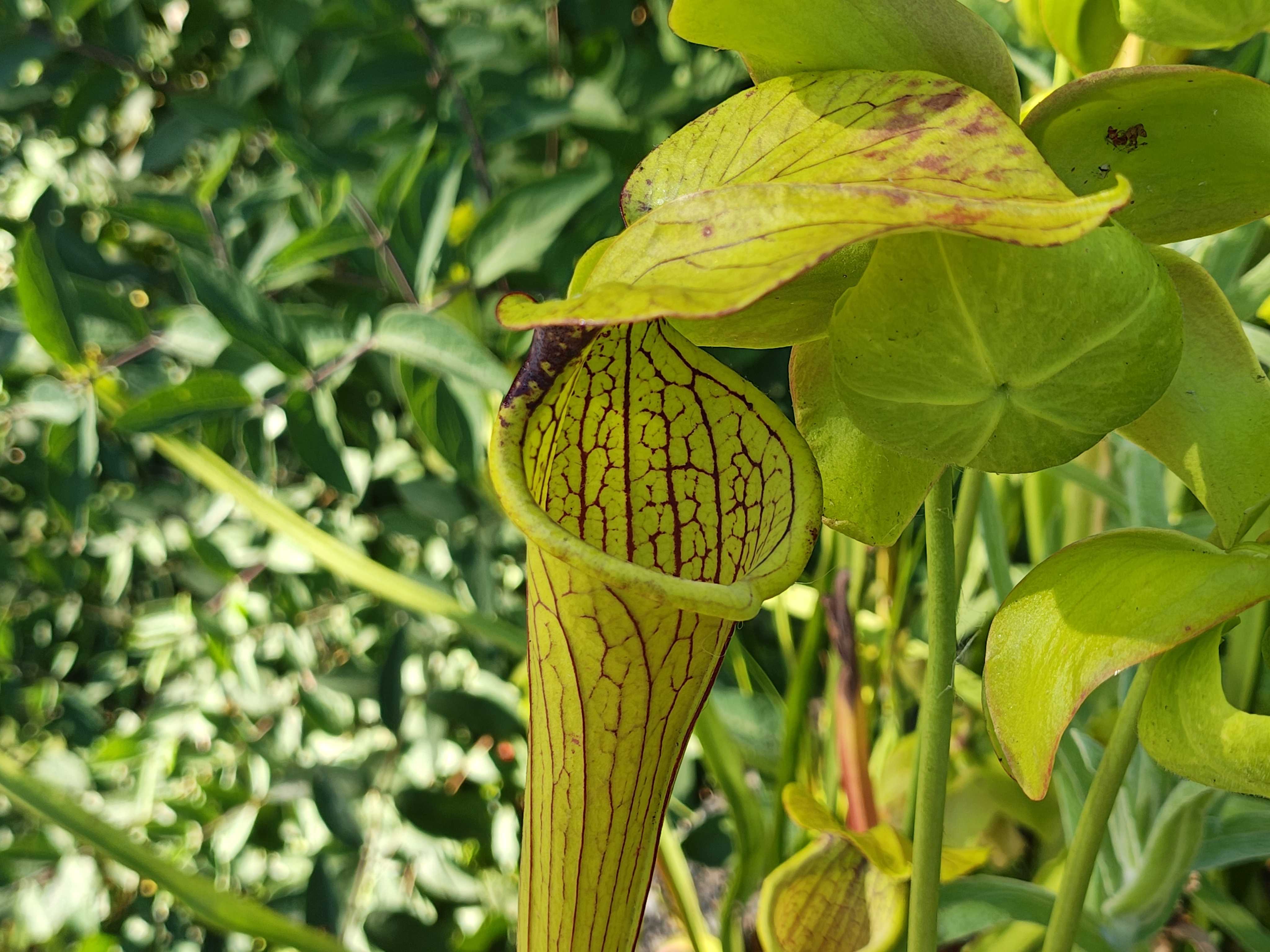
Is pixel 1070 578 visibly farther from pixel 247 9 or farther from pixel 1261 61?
pixel 247 9

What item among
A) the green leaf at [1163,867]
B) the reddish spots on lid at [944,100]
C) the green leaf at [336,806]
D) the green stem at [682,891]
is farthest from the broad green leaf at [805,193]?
the green leaf at [336,806]

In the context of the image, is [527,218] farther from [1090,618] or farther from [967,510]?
[1090,618]

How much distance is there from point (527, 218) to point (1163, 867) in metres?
0.56

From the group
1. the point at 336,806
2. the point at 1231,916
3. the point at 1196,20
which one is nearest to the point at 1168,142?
the point at 1196,20

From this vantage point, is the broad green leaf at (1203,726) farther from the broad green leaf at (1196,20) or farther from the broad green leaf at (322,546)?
the broad green leaf at (322,546)

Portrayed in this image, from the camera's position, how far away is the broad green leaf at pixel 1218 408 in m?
0.26

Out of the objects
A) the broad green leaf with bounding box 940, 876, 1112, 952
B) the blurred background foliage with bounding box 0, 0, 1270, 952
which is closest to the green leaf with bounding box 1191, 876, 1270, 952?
the blurred background foliage with bounding box 0, 0, 1270, 952

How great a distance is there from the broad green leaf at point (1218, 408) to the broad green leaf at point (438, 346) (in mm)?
369

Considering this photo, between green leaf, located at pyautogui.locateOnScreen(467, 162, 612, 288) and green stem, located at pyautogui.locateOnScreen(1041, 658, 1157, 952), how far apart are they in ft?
1.61

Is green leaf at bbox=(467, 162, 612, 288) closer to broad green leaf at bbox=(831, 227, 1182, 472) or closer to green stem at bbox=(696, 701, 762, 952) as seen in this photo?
green stem at bbox=(696, 701, 762, 952)

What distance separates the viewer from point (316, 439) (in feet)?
2.15

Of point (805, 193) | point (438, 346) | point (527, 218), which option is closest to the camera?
point (805, 193)

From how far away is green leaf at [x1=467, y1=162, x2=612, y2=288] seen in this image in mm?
657

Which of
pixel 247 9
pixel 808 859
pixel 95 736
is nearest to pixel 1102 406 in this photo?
pixel 808 859
